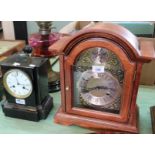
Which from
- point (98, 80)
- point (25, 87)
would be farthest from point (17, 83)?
point (98, 80)

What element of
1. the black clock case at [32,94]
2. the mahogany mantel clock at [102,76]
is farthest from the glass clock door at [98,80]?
the black clock case at [32,94]

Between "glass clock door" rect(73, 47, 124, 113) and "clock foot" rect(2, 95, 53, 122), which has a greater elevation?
"glass clock door" rect(73, 47, 124, 113)

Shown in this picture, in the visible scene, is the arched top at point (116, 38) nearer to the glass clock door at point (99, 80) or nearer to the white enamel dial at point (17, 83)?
the glass clock door at point (99, 80)

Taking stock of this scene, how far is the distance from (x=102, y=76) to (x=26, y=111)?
322 millimetres

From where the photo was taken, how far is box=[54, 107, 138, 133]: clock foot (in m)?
0.69

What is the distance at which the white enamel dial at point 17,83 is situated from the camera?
2.33 ft

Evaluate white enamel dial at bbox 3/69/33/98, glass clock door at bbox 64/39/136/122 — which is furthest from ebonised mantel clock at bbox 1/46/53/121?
glass clock door at bbox 64/39/136/122

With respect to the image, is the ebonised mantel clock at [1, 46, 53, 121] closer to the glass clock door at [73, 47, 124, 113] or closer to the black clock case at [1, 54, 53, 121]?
the black clock case at [1, 54, 53, 121]

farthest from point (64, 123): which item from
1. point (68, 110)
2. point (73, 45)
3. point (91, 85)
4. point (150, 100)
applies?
point (150, 100)

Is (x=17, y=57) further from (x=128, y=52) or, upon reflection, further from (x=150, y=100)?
(x=150, y=100)

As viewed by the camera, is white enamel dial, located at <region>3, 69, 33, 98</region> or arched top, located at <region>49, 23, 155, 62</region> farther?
white enamel dial, located at <region>3, 69, 33, 98</region>

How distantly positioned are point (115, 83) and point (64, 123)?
0.82 feet

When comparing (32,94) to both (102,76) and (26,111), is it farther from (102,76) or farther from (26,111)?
(102,76)

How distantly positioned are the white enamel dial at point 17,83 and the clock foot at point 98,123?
15 cm
